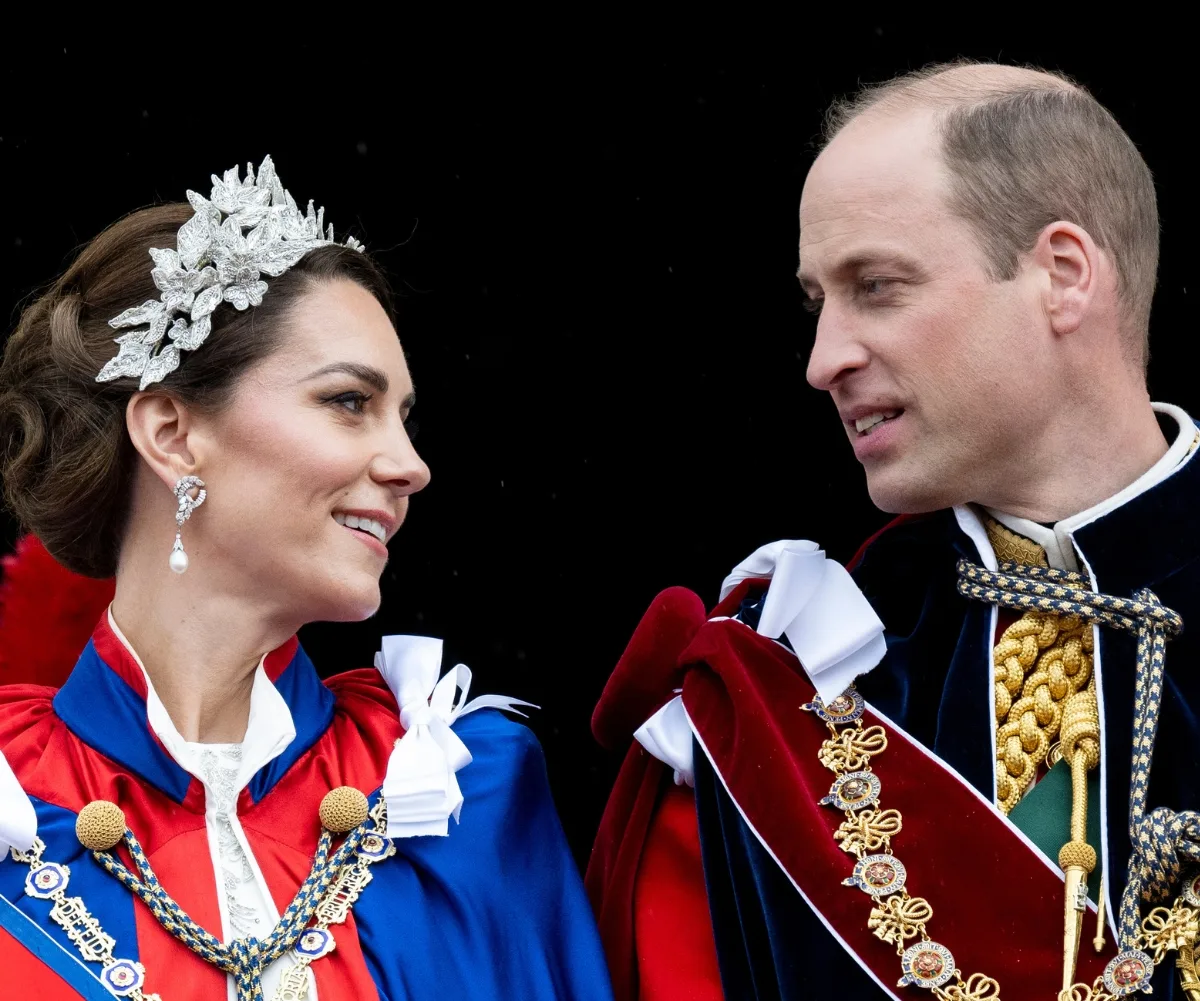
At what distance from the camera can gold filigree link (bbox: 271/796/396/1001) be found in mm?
2418

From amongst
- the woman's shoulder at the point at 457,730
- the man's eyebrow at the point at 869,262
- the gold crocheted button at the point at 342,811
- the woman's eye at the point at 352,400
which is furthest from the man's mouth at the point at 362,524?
the man's eyebrow at the point at 869,262

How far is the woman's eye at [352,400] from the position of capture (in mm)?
2697

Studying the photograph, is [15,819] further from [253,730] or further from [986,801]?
[986,801]

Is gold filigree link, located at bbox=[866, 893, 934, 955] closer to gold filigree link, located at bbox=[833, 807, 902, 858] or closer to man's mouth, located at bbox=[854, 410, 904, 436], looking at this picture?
gold filigree link, located at bbox=[833, 807, 902, 858]

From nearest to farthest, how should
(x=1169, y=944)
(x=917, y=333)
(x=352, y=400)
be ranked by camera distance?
(x=1169, y=944), (x=917, y=333), (x=352, y=400)

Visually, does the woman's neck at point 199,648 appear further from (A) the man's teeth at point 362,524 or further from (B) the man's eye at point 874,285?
(B) the man's eye at point 874,285

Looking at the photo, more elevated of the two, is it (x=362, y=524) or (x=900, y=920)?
(x=362, y=524)

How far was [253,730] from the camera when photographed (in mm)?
2617

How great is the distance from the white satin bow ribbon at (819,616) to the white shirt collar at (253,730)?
2.16ft

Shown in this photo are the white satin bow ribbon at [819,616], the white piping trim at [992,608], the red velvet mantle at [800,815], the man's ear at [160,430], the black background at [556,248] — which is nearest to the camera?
the red velvet mantle at [800,815]

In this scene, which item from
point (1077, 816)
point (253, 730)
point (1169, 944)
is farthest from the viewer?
point (253, 730)

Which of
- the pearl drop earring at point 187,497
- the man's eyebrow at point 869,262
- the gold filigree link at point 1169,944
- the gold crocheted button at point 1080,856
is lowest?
the gold filigree link at point 1169,944

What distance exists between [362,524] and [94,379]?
1.40 ft

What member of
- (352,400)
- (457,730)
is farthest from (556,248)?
(457,730)
